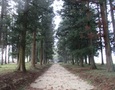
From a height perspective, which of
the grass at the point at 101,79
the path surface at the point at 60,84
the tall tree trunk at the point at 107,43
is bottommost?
the path surface at the point at 60,84

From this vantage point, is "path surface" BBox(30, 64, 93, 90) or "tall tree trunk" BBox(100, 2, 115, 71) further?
"tall tree trunk" BBox(100, 2, 115, 71)

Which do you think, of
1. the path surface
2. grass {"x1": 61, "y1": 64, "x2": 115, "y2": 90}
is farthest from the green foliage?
the path surface

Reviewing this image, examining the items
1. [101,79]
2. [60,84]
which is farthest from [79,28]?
[60,84]

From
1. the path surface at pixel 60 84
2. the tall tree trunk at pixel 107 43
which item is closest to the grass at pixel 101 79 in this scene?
the path surface at pixel 60 84

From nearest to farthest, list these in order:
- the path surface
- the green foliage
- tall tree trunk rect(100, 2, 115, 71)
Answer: the path surface < tall tree trunk rect(100, 2, 115, 71) < the green foliage

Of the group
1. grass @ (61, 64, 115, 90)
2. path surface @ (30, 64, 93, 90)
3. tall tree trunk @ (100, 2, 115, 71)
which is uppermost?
tall tree trunk @ (100, 2, 115, 71)

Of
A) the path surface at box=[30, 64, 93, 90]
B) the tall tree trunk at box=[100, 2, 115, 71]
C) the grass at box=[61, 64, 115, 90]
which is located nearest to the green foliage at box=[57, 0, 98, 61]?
the tall tree trunk at box=[100, 2, 115, 71]

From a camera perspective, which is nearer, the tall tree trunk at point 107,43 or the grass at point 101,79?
the grass at point 101,79

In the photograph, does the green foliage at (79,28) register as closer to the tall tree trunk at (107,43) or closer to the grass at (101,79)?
the tall tree trunk at (107,43)

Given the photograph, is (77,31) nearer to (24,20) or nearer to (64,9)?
(64,9)

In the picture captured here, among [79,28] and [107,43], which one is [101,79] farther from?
[79,28]

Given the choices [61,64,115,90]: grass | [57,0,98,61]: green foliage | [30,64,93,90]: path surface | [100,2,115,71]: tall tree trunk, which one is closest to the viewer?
[61,64,115,90]: grass

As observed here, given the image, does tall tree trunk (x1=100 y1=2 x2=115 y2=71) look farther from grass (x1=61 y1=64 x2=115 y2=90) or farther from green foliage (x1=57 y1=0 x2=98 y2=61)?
green foliage (x1=57 y1=0 x2=98 y2=61)

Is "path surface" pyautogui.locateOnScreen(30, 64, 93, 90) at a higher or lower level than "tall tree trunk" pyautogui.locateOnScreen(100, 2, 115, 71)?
lower
